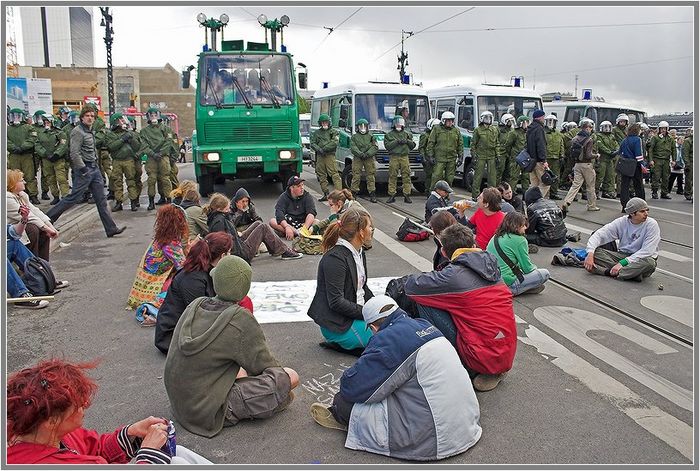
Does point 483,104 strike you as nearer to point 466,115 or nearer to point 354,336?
point 466,115

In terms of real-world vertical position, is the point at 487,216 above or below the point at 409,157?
below

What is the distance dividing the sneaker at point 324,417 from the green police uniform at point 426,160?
10992mm

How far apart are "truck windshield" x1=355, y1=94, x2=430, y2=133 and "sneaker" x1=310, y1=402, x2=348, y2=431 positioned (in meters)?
12.0

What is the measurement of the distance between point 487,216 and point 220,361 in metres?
4.49

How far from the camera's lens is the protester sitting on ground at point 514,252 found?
6328 millimetres

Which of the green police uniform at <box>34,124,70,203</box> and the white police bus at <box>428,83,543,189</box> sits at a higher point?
the white police bus at <box>428,83,543,189</box>

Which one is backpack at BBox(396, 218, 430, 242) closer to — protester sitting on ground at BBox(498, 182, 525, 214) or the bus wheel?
protester sitting on ground at BBox(498, 182, 525, 214)

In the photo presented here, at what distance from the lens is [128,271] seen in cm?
814

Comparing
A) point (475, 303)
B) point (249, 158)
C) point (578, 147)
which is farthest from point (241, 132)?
point (475, 303)

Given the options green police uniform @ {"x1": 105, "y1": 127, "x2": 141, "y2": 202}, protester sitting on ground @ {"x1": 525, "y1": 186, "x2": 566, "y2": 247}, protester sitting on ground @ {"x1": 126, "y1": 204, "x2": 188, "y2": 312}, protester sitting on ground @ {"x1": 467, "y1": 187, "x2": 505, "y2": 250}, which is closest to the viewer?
protester sitting on ground @ {"x1": 126, "y1": 204, "x2": 188, "y2": 312}

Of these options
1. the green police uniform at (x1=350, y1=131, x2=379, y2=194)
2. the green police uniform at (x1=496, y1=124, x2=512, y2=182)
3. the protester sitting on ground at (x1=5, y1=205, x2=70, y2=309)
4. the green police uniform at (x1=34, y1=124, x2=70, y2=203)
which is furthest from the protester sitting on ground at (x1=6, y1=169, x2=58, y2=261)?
the green police uniform at (x1=496, y1=124, x2=512, y2=182)

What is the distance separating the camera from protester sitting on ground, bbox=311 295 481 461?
3443 millimetres

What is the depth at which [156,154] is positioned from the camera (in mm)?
13172

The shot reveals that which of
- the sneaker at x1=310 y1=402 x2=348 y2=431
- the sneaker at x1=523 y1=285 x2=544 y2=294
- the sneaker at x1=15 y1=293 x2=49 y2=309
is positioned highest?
the sneaker at x1=15 y1=293 x2=49 y2=309
